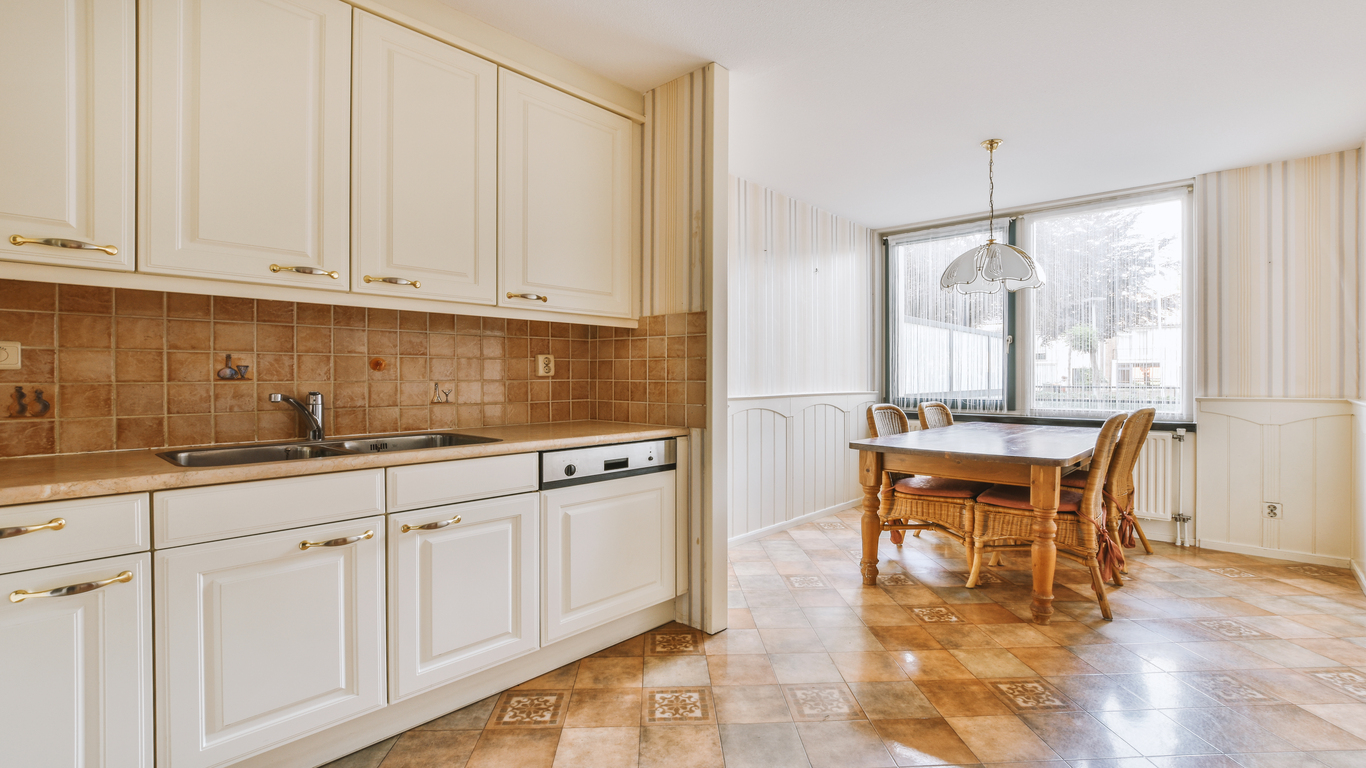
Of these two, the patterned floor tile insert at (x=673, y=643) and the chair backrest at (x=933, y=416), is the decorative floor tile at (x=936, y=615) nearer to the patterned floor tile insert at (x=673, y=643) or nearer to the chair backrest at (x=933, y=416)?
the patterned floor tile insert at (x=673, y=643)

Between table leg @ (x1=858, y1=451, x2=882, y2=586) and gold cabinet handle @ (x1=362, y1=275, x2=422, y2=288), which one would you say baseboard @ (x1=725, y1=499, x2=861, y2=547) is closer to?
table leg @ (x1=858, y1=451, x2=882, y2=586)

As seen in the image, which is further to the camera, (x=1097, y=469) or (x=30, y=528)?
(x=1097, y=469)

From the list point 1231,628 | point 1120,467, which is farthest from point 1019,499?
point 1231,628

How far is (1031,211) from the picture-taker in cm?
458

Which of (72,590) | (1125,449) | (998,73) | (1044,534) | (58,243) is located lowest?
(1044,534)

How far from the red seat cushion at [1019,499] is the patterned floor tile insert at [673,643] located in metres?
1.52

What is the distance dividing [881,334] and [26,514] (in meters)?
5.29

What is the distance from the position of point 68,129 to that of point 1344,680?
427cm

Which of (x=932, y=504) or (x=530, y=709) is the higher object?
(x=932, y=504)

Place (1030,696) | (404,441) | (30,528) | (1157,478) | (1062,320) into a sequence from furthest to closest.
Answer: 1. (1062,320)
2. (1157,478)
3. (404,441)
4. (1030,696)
5. (30,528)

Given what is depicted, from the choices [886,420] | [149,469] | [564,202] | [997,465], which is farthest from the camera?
[886,420]

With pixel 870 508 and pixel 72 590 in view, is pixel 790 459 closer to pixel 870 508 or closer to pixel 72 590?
pixel 870 508

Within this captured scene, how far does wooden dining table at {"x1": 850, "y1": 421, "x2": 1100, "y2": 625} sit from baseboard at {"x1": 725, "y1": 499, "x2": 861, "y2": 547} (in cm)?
100

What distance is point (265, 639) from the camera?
1.54 meters
